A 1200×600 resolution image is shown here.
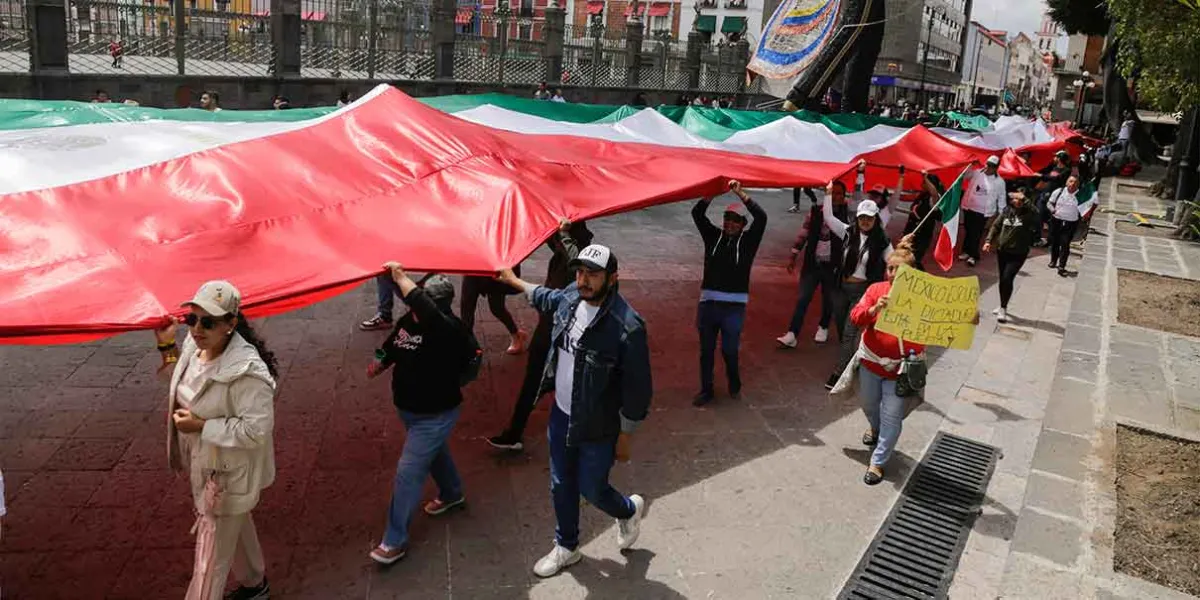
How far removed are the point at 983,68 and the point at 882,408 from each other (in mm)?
102891

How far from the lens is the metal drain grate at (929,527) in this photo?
4609 mm

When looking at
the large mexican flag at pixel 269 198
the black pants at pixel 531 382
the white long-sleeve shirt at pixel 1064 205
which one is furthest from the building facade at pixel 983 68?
the black pants at pixel 531 382

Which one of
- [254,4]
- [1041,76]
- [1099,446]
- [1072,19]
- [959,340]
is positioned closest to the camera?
[959,340]

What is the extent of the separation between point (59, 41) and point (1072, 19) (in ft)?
119

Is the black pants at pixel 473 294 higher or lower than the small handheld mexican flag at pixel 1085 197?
lower

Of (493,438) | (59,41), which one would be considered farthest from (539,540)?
(59,41)

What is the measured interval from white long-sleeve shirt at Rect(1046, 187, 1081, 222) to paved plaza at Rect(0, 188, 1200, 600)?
3848 millimetres

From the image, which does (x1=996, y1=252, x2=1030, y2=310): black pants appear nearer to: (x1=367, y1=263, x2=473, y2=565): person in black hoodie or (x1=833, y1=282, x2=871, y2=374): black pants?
(x1=833, y1=282, x2=871, y2=374): black pants

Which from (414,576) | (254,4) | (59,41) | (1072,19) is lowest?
(414,576)

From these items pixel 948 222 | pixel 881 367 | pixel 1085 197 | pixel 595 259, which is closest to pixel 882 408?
pixel 881 367

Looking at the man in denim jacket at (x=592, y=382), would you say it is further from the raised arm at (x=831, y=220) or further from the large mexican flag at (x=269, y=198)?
the raised arm at (x=831, y=220)

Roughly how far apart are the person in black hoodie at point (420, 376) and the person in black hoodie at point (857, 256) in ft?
12.6

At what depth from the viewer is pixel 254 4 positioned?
63.6 feet

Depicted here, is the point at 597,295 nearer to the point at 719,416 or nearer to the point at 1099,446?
the point at 719,416
